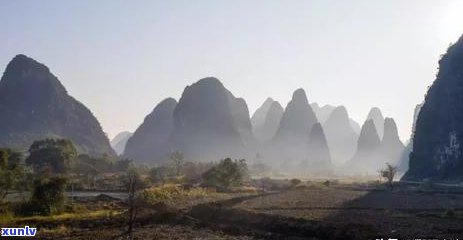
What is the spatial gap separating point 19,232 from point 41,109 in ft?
453

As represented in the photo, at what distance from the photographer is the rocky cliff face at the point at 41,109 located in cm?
15031

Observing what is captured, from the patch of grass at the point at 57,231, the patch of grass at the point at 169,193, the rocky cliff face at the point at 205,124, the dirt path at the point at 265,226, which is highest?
the rocky cliff face at the point at 205,124

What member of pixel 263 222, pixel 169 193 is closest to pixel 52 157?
pixel 169 193

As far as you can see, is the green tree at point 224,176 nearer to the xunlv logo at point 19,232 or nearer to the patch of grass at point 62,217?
the patch of grass at point 62,217

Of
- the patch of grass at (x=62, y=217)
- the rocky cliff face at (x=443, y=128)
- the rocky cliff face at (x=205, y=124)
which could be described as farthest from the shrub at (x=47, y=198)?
the rocky cliff face at (x=205, y=124)

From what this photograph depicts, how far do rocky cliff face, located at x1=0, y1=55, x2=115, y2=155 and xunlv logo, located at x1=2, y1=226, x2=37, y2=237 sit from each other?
122 metres

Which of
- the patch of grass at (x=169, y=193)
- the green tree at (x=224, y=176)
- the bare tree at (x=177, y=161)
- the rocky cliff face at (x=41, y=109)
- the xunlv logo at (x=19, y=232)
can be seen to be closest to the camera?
the xunlv logo at (x=19, y=232)

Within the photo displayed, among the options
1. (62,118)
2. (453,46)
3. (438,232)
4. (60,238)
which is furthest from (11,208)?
(62,118)

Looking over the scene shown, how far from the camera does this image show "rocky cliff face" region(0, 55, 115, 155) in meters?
150

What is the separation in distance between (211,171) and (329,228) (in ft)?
133

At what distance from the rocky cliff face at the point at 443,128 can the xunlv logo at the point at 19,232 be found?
93645 mm

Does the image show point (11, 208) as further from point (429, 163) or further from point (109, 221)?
point (429, 163)

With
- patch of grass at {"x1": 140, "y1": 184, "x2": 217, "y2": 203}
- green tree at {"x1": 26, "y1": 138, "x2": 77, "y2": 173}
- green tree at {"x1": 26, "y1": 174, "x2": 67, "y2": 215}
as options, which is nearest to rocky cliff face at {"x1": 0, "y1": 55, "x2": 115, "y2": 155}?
green tree at {"x1": 26, "y1": 138, "x2": 77, "y2": 173}

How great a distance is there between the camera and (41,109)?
511 ft
